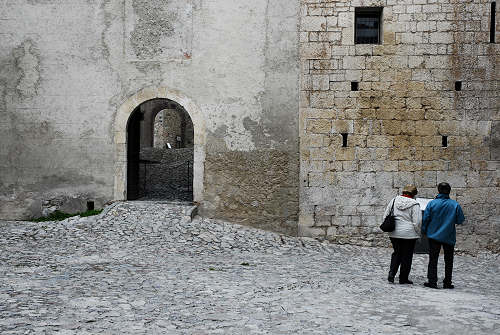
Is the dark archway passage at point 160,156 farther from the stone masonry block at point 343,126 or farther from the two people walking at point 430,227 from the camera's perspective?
the two people walking at point 430,227

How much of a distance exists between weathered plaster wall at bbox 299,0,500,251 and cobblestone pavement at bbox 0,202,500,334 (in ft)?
2.94

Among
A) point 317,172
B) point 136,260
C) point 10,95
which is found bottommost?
point 136,260

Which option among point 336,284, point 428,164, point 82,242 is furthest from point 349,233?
point 82,242

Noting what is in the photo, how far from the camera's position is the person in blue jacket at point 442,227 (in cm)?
536

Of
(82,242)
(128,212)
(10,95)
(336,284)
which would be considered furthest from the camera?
(10,95)

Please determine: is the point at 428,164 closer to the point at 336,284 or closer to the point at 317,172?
the point at 317,172

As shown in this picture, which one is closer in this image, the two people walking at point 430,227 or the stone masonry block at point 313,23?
the two people walking at point 430,227

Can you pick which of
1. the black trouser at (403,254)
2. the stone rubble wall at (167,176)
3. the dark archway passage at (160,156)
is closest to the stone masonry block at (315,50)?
the dark archway passage at (160,156)

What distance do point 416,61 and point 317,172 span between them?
2731 millimetres

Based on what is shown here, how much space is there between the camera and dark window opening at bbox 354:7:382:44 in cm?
869

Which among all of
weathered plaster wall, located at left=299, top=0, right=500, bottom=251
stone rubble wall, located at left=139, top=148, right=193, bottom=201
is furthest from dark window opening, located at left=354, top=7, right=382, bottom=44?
stone rubble wall, located at left=139, top=148, right=193, bottom=201

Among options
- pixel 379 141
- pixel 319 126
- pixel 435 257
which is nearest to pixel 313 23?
pixel 319 126

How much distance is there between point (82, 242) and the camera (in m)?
7.20

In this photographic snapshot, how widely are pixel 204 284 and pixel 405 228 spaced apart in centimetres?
243
